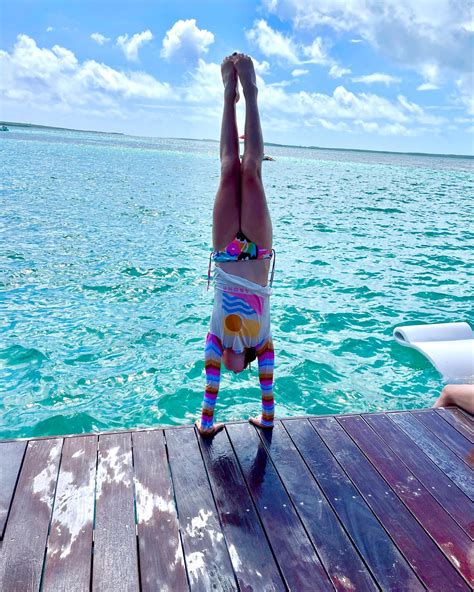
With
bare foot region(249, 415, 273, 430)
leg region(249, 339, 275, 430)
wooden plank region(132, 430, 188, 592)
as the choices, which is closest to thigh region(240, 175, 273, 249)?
leg region(249, 339, 275, 430)

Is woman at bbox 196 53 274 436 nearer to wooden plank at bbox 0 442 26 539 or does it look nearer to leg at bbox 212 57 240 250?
leg at bbox 212 57 240 250

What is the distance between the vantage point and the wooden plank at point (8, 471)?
318 centimetres

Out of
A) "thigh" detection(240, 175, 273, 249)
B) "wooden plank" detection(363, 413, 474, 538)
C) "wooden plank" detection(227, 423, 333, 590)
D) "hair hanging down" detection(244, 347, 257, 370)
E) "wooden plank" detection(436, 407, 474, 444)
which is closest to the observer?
"wooden plank" detection(227, 423, 333, 590)

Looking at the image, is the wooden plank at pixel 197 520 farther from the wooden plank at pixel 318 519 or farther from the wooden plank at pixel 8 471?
the wooden plank at pixel 8 471

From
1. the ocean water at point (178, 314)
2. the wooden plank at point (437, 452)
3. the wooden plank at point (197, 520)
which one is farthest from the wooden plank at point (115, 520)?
the ocean water at point (178, 314)

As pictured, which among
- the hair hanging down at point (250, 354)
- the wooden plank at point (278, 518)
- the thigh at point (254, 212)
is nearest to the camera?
the wooden plank at point (278, 518)

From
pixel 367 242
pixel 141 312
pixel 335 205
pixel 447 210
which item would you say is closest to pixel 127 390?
pixel 141 312

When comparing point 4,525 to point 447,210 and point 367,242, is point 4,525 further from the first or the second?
point 447,210

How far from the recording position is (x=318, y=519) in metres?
3.26

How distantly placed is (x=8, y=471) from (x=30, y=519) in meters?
0.56

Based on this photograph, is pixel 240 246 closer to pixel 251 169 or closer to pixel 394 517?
pixel 251 169

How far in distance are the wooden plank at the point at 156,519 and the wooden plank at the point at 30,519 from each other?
1.84 ft

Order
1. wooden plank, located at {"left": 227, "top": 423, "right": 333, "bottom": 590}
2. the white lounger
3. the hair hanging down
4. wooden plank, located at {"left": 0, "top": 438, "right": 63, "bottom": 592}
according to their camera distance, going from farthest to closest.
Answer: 1. the white lounger
2. the hair hanging down
3. wooden plank, located at {"left": 227, "top": 423, "right": 333, "bottom": 590}
4. wooden plank, located at {"left": 0, "top": 438, "right": 63, "bottom": 592}

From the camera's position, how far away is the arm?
390 centimetres
